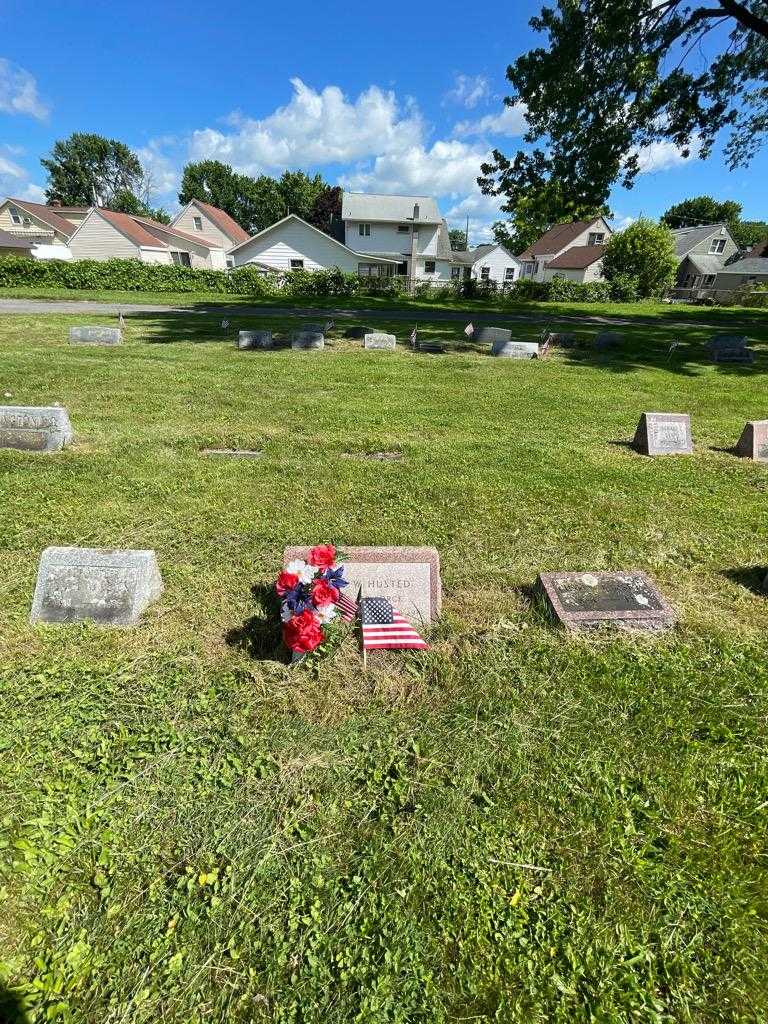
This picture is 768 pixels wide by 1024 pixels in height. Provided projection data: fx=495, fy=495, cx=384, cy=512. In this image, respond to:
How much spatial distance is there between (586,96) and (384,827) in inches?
798

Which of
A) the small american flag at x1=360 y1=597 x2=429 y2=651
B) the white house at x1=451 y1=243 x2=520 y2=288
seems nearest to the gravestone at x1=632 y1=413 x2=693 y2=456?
the small american flag at x1=360 y1=597 x2=429 y2=651

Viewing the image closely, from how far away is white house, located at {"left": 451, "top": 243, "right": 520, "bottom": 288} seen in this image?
57.1 meters

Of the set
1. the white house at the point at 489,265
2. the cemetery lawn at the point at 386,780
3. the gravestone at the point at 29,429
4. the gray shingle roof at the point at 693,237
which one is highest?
the gray shingle roof at the point at 693,237

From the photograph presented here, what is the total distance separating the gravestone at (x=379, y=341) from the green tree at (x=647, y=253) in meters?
36.1

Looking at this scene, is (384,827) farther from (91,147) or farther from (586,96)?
(91,147)

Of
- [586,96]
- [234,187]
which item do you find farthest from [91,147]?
[586,96]

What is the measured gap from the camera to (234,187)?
8138cm

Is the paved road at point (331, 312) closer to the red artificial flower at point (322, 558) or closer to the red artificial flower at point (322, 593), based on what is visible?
the red artificial flower at point (322, 558)

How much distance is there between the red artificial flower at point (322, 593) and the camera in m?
3.16

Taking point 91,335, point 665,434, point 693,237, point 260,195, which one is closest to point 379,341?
point 91,335

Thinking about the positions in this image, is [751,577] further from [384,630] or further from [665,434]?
[665,434]

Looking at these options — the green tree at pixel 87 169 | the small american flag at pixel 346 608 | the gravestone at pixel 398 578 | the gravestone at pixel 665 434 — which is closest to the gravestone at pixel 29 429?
the gravestone at pixel 398 578

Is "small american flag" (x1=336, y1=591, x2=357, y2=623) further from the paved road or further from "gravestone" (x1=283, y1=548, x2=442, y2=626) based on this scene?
the paved road

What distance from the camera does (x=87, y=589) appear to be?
3.63 m
